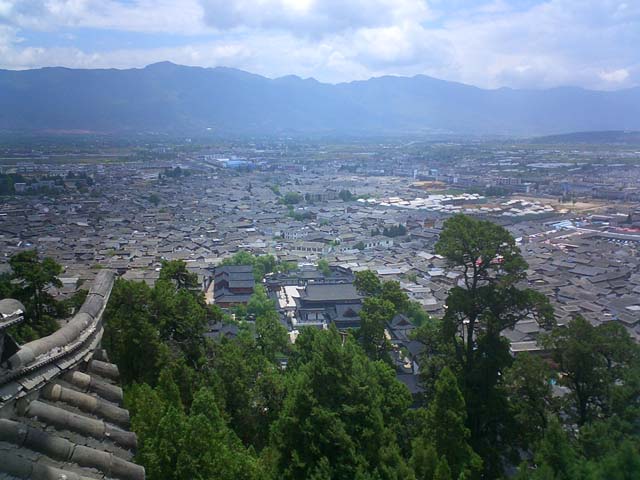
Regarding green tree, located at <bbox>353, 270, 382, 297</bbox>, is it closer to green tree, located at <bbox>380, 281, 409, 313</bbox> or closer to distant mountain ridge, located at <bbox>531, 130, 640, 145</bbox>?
green tree, located at <bbox>380, 281, 409, 313</bbox>

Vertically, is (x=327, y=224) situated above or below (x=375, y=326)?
below

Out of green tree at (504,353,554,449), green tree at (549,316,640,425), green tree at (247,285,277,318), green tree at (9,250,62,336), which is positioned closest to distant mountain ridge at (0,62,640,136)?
green tree at (247,285,277,318)

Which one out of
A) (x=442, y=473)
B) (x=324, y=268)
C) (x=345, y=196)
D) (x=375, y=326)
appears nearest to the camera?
(x=442, y=473)

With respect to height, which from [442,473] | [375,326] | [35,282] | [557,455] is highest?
[35,282]

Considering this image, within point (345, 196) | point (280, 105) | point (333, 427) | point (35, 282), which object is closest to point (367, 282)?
point (35, 282)

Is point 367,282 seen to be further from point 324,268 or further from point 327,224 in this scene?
point 327,224

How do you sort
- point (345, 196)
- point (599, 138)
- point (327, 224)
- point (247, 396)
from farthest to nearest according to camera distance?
point (599, 138) < point (345, 196) < point (327, 224) < point (247, 396)

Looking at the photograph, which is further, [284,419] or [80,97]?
[80,97]

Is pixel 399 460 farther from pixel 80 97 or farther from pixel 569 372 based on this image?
pixel 80 97

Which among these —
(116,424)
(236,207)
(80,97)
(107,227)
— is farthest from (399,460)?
(80,97)
